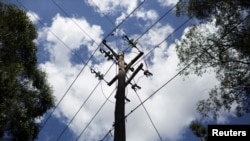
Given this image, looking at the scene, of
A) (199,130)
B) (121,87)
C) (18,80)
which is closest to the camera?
(121,87)

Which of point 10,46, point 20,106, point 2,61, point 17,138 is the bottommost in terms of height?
point 17,138

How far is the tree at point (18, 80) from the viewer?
51.3 ft

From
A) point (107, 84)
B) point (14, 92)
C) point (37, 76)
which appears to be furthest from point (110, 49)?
point (37, 76)

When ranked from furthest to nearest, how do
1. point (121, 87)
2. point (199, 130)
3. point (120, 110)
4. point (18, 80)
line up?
point (199, 130) → point (18, 80) → point (121, 87) → point (120, 110)

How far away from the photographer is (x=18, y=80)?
1684cm

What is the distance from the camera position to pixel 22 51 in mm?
18547

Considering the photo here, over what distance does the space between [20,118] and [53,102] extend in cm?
281

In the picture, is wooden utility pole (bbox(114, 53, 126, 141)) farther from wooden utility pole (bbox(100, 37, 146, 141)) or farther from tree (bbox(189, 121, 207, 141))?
tree (bbox(189, 121, 207, 141))

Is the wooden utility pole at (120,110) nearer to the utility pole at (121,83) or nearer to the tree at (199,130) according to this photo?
the utility pole at (121,83)

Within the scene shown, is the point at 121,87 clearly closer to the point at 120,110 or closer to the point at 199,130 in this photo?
the point at 120,110

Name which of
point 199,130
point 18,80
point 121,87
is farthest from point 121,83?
point 199,130

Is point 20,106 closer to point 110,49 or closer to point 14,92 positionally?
point 14,92

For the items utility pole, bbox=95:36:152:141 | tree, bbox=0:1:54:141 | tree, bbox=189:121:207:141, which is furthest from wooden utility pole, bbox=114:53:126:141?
tree, bbox=189:121:207:141

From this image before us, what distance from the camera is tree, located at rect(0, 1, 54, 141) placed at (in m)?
15.6
